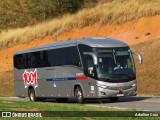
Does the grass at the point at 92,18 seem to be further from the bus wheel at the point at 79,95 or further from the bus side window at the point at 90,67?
the bus side window at the point at 90,67

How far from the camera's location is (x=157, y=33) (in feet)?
149

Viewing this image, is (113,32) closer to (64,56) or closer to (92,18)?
(92,18)

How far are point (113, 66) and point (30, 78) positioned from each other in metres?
7.96

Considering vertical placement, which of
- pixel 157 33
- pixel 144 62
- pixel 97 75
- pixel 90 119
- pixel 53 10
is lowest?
pixel 90 119

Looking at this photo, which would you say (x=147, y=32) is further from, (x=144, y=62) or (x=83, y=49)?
(x=83, y=49)

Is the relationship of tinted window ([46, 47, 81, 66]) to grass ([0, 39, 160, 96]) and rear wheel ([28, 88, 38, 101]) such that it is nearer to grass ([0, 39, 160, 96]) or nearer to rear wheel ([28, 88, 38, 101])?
rear wheel ([28, 88, 38, 101])

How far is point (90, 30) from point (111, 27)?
9.02 ft

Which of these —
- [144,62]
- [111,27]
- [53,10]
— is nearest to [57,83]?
[144,62]

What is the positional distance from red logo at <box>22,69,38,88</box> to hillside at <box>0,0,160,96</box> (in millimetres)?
8490

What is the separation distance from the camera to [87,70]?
25188 millimetres

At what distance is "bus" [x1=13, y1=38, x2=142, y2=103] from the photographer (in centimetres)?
2470

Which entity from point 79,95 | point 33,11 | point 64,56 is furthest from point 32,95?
point 33,11

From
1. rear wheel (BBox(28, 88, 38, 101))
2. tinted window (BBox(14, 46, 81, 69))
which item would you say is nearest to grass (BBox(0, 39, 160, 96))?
rear wheel (BBox(28, 88, 38, 101))

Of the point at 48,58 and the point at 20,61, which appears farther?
the point at 20,61
